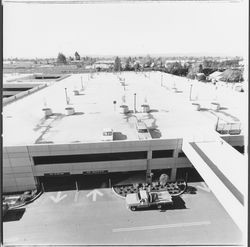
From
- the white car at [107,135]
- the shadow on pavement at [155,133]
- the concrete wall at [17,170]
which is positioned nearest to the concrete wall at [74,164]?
the concrete wall at [17,170]

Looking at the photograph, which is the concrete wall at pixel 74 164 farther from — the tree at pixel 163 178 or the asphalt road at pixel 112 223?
the asphalt road at pixel 112 223

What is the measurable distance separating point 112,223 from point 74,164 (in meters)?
5.58

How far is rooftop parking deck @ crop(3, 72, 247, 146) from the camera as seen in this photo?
736 inches

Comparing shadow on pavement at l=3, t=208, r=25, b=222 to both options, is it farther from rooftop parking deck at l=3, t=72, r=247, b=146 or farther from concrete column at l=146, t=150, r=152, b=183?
concrete column at l=146, t=150, r=152, b=183

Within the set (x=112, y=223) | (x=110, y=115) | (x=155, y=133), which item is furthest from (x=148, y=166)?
(x=110, y=115)

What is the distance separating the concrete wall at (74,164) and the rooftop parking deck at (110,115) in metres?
0.84

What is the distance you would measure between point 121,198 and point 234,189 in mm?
9074

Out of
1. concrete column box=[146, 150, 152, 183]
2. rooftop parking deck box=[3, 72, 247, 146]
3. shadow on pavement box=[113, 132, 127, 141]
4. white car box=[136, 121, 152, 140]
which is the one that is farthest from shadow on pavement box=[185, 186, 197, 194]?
shadow on pavement box=[113, 132, 127, 141]

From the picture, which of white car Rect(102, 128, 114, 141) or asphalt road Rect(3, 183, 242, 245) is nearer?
asphalt road Rect(3, 183, 242, 245)

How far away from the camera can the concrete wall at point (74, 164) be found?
1689 cm

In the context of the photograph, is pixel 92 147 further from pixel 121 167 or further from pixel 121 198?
pixel 121 198

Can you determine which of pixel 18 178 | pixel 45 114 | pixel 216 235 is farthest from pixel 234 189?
pixel 45 114

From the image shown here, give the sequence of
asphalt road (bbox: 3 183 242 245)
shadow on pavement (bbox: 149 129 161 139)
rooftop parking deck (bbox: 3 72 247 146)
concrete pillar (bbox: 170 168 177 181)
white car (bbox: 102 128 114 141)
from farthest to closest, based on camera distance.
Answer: concrete pillar (bbox: 170 168 177 181)
rooftop parking deck (bbox: 3 72 247 146)
shadow on pavement (bbox: 149 129 161 139)
white car (bbox: 102 128 114 141)
asphalt road (bbox: 3 183 242 245)

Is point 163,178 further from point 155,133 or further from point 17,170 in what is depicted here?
point 17,170
